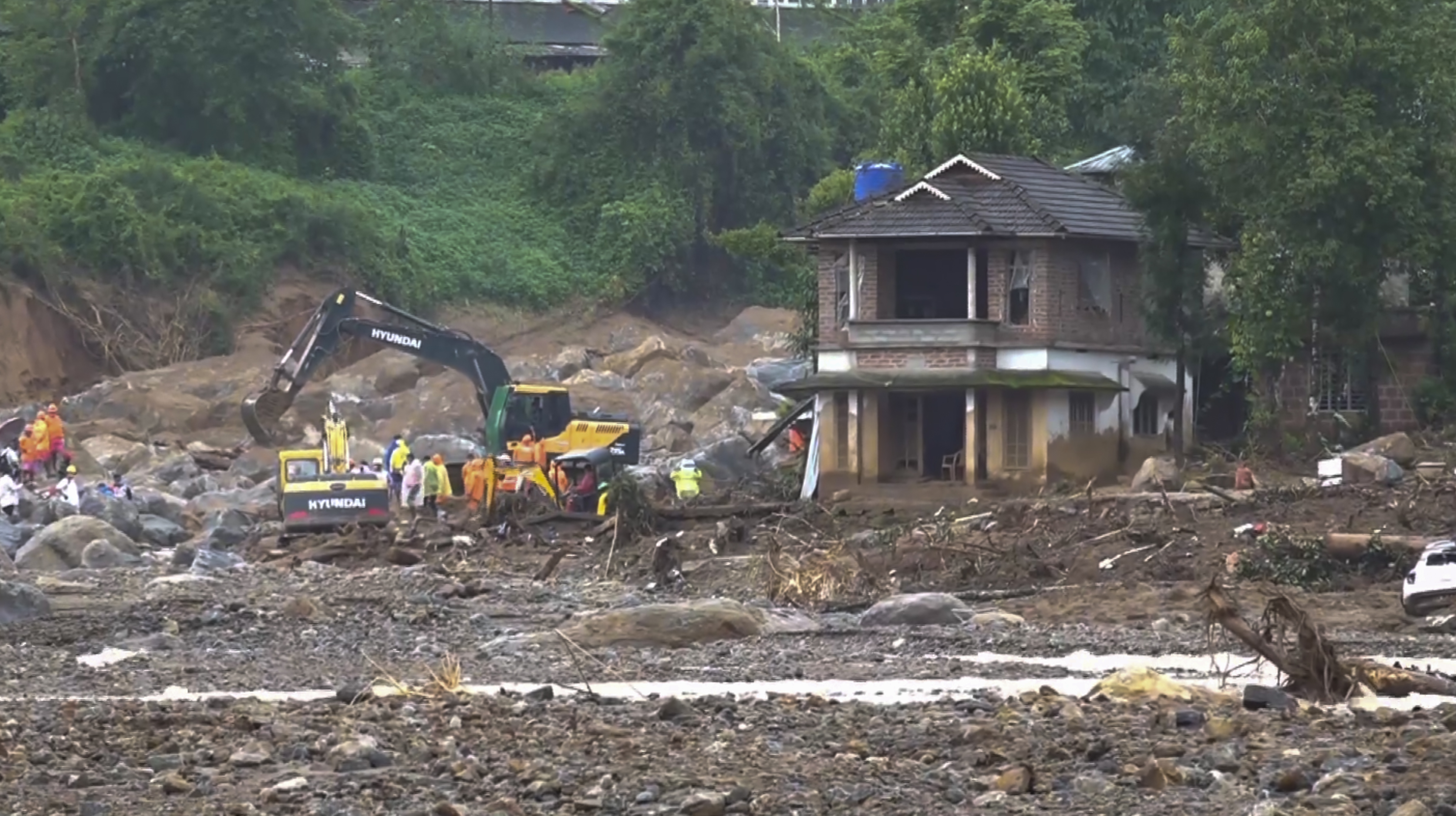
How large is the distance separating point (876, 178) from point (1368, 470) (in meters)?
13.3

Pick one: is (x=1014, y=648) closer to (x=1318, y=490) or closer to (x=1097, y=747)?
(x=1097, y=747)

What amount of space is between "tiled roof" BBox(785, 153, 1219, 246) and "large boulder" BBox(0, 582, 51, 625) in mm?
17663

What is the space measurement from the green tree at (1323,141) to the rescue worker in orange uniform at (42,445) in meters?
22.8

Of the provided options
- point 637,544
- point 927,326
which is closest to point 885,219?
point 927,326

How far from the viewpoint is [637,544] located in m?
36.4

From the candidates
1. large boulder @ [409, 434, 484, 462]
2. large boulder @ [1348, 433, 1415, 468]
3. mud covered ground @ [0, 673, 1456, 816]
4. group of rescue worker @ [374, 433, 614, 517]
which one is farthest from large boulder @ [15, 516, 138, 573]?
mud covered ground @ [0, 673, 1456, 816]

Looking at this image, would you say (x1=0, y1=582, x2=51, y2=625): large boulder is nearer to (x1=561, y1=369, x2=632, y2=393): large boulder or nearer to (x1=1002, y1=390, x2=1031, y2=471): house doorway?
(x1=1002, y1=390, x2=1031, y2=471): house doorway

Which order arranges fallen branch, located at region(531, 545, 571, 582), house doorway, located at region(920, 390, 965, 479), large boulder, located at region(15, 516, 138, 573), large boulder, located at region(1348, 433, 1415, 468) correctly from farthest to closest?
house doorway, located at region(920, 390, 965, 479) < large boulder, located at region(15, 516, 138, 573) < large boulder, located at region(1348, 433, 1415, 468) < fallen branch, located at region(531, 545, 571, 582)

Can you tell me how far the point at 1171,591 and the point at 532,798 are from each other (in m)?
15.6

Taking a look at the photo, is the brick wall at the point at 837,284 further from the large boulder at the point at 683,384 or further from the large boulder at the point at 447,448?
the large boulder at the point at 683,384

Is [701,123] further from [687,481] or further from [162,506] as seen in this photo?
[687,481]

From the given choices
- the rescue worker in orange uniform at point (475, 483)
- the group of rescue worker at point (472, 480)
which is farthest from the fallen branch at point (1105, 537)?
the rescue worker in orange uniform at point (475, 483)

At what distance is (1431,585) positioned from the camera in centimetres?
2502

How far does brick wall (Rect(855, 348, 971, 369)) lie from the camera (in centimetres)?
4303
